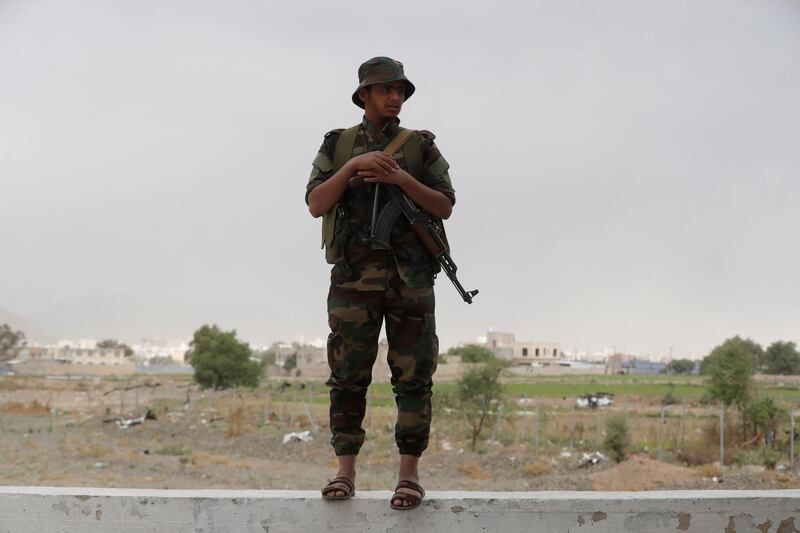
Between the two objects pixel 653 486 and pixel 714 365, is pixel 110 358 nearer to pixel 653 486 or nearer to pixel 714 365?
pixel 714 365

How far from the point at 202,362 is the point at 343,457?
46381 millimetres

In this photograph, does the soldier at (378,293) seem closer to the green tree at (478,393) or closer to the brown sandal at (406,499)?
the brown sandal at (406,499)

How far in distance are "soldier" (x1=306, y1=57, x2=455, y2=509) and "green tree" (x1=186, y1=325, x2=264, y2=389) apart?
1795 inches

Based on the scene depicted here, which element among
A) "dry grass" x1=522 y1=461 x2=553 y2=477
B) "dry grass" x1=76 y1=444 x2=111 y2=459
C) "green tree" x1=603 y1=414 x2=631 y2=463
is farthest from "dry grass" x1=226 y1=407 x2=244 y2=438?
"green tree" x1=603 y1=414 x2=631 y2=463

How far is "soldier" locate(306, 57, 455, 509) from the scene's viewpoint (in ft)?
11.5

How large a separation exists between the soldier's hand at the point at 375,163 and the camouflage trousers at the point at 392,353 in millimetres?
511

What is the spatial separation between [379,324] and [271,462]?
1695 centimetres

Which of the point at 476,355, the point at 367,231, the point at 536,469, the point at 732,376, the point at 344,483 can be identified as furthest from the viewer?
the point at 476,355

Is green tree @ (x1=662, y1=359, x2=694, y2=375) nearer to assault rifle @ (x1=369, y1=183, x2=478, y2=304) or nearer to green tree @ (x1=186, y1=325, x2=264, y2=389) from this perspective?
green tree @ (x1=186, y1=325, x2=264, y2=389)

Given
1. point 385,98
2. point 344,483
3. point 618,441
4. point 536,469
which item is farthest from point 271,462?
point 385,98

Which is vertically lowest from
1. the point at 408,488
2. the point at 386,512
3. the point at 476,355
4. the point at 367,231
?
the point at 386,512

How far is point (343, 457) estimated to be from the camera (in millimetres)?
3594

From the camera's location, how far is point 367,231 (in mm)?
3557

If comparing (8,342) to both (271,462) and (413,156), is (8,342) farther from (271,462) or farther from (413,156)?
(413,156)
